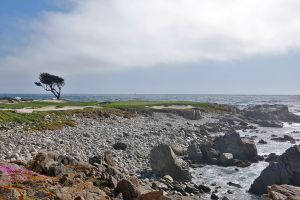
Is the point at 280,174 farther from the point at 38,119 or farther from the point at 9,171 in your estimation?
the point at 38,119

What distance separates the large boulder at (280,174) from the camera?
26219mm

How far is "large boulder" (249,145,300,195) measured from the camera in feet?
86.0

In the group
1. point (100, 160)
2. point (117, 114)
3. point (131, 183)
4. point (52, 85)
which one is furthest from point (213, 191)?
point (52, 85)

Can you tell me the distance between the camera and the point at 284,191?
17.9 m

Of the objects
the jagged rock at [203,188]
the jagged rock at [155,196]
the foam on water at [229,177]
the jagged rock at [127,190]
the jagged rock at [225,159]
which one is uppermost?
the jagged rock at [155,196]

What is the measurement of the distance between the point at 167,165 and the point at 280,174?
731cm

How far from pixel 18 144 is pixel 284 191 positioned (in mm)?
18456

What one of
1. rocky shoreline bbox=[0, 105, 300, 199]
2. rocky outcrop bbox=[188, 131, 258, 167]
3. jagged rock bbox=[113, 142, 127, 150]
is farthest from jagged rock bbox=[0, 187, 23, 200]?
rocky outcrop bbox=[188, 131, 258, 167]

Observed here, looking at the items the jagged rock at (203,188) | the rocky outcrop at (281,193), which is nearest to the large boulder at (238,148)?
the jagged rock at (203,188)

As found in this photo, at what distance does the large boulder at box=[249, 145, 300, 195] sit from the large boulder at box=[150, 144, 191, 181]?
4.48 meters

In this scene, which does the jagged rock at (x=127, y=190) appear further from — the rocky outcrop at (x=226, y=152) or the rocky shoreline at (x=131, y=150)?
the rocky outcrop at (x=226, y=152)

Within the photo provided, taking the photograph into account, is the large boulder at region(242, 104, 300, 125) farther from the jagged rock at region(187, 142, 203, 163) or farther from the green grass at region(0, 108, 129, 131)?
the jagged rock at region(187, 142, 203, 163)

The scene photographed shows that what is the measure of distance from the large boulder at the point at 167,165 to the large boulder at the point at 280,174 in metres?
4.48

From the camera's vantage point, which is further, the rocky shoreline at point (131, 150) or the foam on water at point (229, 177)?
the foam on water at point (229, 177)
